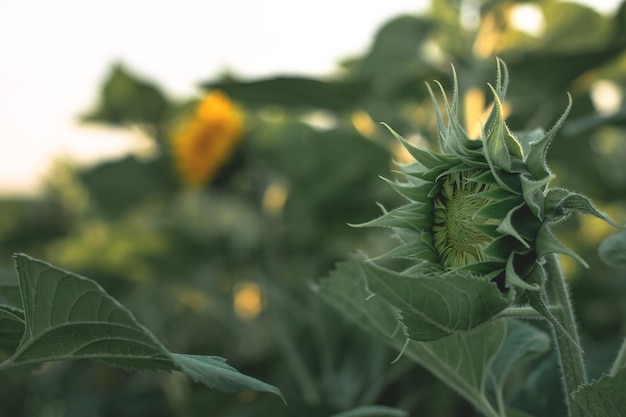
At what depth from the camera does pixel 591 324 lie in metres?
1.46

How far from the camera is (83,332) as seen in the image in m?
0.52

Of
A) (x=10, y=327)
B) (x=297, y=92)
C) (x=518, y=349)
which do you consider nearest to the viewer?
(x=10, y=327)

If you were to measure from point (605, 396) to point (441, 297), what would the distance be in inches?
5.3

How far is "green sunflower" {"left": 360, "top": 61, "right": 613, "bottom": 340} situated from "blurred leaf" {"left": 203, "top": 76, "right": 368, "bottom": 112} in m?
0.69

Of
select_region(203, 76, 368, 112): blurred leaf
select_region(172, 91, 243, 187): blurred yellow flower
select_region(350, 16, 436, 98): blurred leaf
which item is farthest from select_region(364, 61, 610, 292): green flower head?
select_region(172, 91, 243, 187): blurred yellow flower

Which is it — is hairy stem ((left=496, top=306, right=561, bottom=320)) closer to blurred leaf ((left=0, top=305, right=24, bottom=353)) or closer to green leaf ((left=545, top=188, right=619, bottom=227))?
green leaf ((left=545, top=188, right=619, bottom=227))

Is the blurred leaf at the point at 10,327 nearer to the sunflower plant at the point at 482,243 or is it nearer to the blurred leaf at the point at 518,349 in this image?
the sunflower plant at the point at 482,243

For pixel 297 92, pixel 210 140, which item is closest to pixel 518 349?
pixel 297 92

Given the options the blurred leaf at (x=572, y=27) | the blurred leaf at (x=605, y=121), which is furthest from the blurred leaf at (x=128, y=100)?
the blurred leaf at (x=605, y=121)

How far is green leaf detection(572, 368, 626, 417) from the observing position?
51cm

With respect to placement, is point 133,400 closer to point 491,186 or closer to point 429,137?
point 429,137

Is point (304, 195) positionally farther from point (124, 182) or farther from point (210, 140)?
point (124, 182)

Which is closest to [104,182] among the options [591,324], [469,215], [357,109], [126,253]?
[126,253]

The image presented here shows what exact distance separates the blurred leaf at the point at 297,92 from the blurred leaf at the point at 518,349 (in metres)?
0.61
